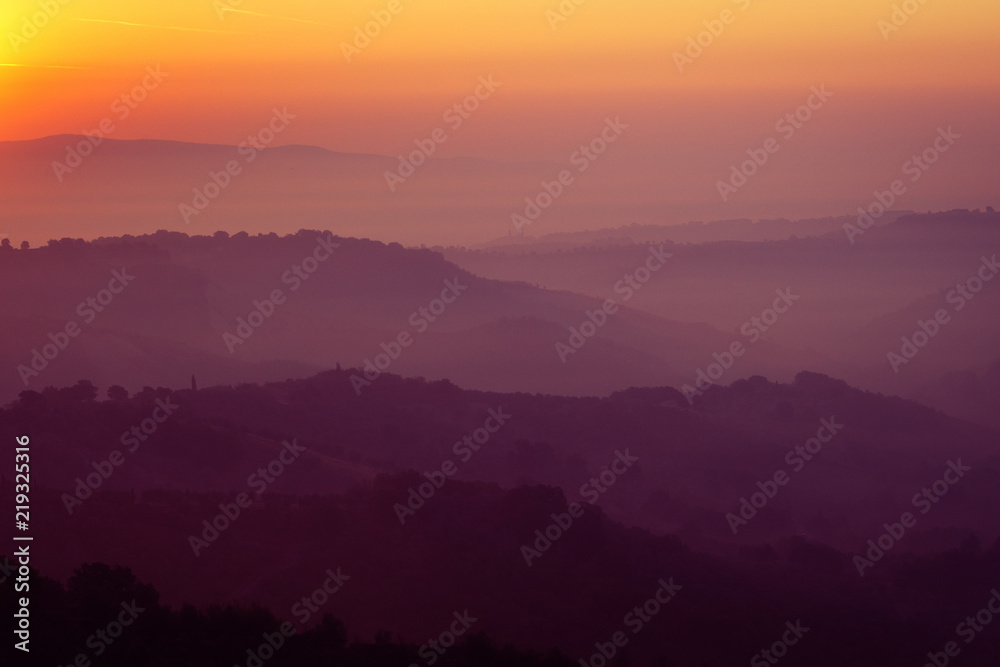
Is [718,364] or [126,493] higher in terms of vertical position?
[718,364]

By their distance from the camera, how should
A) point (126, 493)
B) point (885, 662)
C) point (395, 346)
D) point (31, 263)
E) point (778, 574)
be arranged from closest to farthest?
point (885, 662) → point (126, 493) → point (778, 574) → point (31, 263) → point (395, 346)

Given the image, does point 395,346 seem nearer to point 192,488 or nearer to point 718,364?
point 718,364

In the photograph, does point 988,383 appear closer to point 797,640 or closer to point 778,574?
point 778,574

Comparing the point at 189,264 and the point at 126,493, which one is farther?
the point at 189,264

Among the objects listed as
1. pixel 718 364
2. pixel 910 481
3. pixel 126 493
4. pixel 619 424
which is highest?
pixel 718 364

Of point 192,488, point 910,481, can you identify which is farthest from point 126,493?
point 910,481

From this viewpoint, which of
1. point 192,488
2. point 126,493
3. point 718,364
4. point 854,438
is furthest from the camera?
point 718,364

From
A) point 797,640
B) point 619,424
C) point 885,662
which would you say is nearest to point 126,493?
point 797,640

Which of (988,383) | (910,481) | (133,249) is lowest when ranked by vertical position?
(133,249)

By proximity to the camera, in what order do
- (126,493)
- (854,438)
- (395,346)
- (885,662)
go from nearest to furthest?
(885,662), (126,493), (854,438), (395,346)
